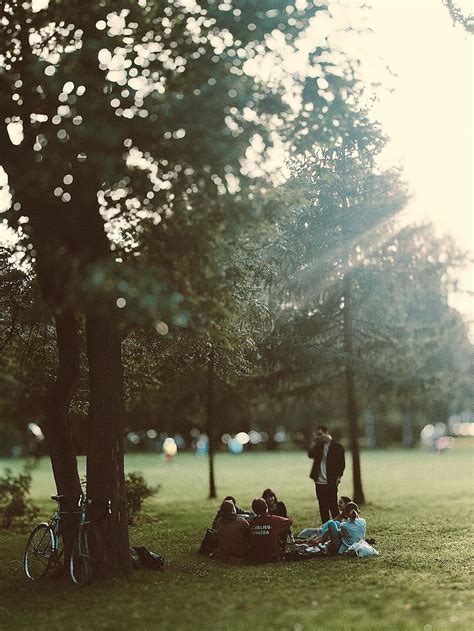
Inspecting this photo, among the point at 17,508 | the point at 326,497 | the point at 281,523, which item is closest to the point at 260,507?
the point at 281,523

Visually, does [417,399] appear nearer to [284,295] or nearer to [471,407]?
[284,295]

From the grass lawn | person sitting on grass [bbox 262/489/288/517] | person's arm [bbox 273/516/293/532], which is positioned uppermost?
person sitting on grass [bbox 262/489/288/517]

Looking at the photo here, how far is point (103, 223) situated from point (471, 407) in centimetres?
8746

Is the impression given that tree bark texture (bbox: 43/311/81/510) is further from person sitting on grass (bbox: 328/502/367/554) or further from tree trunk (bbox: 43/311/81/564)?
person sitting on grass (bbox: 328/502/367/554)

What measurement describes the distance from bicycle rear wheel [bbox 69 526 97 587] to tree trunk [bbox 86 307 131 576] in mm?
243

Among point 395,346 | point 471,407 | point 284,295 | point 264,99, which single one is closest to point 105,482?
point 264,99

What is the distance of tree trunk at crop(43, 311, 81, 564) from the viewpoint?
48.9ft

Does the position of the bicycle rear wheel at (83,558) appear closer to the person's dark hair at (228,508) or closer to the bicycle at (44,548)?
the bicycle at (44,548)

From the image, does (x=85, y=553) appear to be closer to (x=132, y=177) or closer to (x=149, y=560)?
(x=149, y=560)

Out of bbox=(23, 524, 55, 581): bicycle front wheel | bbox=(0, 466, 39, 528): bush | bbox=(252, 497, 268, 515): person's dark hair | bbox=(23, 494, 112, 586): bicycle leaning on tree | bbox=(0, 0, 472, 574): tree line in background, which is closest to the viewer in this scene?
bbox=(0, 0, 472, 574): tree line in background

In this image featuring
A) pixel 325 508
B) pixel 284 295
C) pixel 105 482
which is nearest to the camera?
pixel 105 482

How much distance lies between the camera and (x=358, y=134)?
15953 mm

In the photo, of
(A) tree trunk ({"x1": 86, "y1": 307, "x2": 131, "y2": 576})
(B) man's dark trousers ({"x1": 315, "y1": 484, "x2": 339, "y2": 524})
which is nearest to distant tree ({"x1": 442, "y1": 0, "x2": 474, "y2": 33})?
(A) tree trunk ({"x1": 86, "y1": 307, "x2": 131, "y2": 576})

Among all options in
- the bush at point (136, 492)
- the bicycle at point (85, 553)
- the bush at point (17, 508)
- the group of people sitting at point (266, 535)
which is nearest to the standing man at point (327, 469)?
the group of people sitting at point (266, 535)
